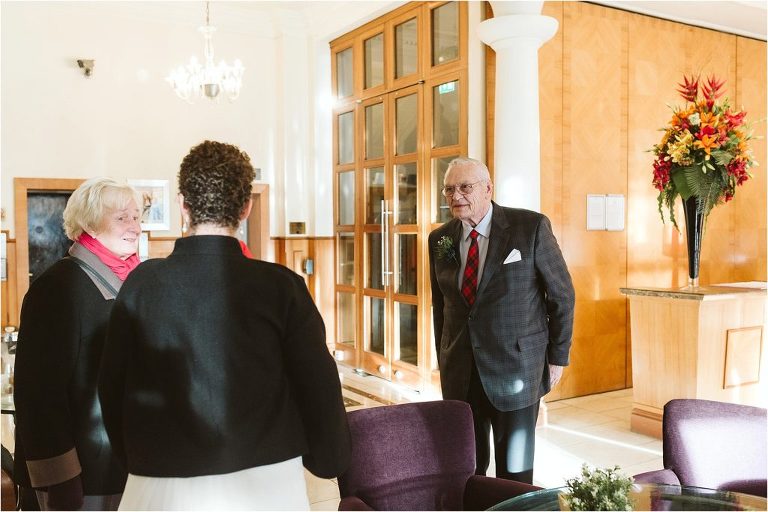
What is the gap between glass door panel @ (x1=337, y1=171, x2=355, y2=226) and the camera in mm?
8133

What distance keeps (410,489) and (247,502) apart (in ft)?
2.52

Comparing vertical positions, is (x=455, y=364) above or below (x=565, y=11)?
below

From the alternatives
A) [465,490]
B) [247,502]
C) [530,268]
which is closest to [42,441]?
[247,502]

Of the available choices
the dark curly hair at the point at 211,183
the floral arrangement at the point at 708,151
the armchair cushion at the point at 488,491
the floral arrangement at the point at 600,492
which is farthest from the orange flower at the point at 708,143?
the dark curly hair at the point at 211,183

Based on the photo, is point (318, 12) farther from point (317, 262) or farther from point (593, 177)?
point (593, 177)

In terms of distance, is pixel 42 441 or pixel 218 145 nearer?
pixel 218 145

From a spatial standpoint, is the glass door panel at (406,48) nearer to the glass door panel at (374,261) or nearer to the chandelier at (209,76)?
the chandelier at (209,76)

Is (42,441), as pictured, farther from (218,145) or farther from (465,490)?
(465,490)

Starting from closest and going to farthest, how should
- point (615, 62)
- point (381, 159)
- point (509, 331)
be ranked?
point (509, 331) → point (615, 62) → point (381, 159)

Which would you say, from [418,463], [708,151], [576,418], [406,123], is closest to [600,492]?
[418,463]

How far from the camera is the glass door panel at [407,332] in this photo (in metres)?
6.99

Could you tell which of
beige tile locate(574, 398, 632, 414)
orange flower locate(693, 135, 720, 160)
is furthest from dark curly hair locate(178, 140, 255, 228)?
beige tile locate(574, 398, 632, 414)

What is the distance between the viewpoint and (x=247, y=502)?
5.39 ft

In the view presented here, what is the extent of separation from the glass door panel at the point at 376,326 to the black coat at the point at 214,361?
5847mm
